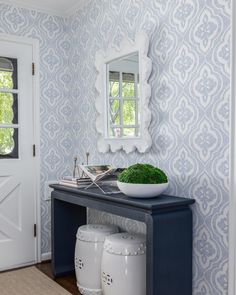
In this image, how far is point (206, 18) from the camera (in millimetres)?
2043

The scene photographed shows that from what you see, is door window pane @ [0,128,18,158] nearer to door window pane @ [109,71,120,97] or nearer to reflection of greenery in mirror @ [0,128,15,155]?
reflection of greenery in mirror @ [0,128,15,155]

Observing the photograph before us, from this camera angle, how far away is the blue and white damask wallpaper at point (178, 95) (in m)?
1.98

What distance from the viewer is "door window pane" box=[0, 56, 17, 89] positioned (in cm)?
309

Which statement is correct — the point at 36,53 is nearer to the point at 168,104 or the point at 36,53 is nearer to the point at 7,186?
the point at 7,186

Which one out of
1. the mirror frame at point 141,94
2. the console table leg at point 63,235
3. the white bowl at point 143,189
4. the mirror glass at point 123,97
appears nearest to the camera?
the white bowl at point 143,189

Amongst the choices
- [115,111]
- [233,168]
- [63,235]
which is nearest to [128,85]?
[115,111]

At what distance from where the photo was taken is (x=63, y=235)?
2.95 meters

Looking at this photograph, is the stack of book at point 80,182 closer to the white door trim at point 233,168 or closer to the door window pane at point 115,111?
the door window pane at point 115,111

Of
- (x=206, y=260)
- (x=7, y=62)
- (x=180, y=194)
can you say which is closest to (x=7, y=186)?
(x=7, y=62)

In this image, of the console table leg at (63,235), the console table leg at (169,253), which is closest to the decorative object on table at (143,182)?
the console table leg at (169,253)

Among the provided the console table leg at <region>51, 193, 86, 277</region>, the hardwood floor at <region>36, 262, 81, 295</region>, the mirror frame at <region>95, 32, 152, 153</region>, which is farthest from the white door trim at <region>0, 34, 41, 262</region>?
the mirror frame at <region>95, 32, 152, 153</region>

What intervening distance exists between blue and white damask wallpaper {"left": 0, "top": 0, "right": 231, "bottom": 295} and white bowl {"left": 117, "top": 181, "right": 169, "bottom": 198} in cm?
21

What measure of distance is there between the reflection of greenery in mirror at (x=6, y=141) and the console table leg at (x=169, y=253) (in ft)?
5.53

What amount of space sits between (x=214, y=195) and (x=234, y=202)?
0.15m
